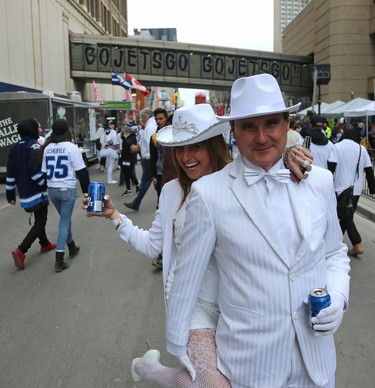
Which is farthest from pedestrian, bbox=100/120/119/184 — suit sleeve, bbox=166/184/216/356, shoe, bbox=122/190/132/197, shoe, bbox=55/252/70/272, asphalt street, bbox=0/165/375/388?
suit sleeve, bbox=166/184/216/356

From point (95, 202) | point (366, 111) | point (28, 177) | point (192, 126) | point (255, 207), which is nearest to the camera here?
A: point (255, 207)

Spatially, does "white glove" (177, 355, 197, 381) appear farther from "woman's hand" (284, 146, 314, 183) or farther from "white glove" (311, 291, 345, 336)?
"woman's hand" (284, 146, 314, 183)

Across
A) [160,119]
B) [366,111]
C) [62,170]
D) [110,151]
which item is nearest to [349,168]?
[160,119]

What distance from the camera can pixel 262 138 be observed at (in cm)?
172

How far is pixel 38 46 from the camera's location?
2653 cm

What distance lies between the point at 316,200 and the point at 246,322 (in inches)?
21.0

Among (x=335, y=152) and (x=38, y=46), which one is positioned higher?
(x=38, y=46)

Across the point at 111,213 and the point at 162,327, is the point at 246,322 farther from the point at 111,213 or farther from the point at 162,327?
the point at 162,327

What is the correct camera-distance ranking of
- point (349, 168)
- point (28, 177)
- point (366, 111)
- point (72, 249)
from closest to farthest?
point (28, 177)
point (349, 168)
point (72, 249)
point (366, 111)

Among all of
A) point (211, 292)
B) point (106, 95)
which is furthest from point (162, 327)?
point (106, 95)

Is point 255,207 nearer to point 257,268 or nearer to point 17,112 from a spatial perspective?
point 257,268

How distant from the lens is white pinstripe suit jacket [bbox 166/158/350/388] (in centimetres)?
162

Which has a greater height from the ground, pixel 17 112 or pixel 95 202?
pixel 17 112

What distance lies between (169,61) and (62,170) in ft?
106
